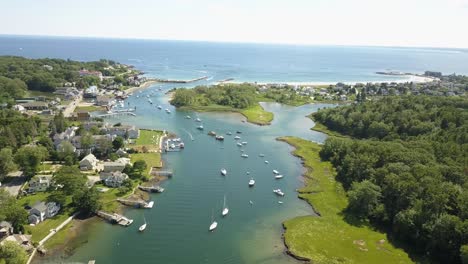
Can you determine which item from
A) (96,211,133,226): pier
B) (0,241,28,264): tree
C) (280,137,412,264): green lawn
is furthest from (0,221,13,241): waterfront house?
(280,137,412,264): green lawn

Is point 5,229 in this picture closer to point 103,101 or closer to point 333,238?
point 333,238

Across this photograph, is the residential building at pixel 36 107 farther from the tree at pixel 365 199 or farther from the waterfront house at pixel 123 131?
the tree at pixel 365 199

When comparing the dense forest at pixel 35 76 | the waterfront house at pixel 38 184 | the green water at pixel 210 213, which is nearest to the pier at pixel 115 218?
the green water at pixel 210 213

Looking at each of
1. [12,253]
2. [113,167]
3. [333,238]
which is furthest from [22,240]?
Answer: [333,238]

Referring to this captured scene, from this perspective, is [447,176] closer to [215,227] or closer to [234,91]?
[215,227]

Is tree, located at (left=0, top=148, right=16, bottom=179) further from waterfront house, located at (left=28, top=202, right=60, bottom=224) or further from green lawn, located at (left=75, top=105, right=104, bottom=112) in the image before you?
green lawn, located at (left=75, top=105, right=104, bottom=112)

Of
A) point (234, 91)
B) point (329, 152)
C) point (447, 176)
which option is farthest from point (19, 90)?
point (447, 176)
